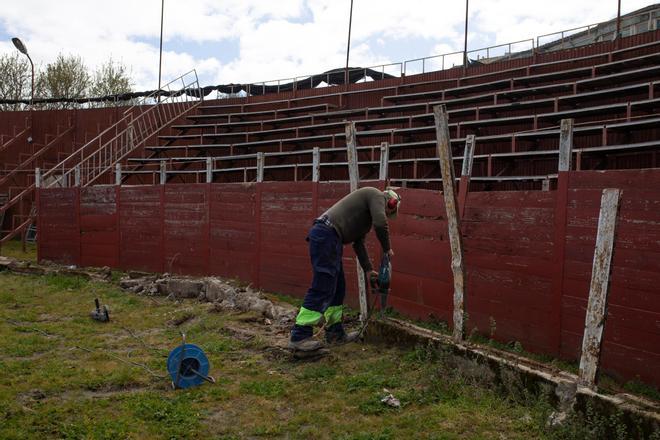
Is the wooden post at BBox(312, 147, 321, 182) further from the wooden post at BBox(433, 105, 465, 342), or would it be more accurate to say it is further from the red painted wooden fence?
the wooden post at BBox(433, 105, 465, 342)

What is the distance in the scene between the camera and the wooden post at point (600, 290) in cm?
394

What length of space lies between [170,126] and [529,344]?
15.8 m

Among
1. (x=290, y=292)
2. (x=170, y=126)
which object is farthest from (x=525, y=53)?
(x=290, y=292)

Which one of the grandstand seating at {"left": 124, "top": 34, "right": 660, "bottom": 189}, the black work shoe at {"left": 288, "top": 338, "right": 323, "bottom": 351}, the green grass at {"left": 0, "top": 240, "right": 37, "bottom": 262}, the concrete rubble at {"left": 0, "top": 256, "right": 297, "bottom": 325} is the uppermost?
the grandstand seating at {"left": 124, "top": 34, "right": 660, "bottom": 189}

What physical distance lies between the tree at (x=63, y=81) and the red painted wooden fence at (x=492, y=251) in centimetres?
2210

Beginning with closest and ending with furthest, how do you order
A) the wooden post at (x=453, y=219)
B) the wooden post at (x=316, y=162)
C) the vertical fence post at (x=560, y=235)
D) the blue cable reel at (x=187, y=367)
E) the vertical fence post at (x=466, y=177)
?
the blue cable reel at (x=187, y=367)
the wooden post at (x=453, y=219)
the vertical fence post at (x=560, y=235)
the vertical fence post at (x=466, y=177)
the wooden post at (x=316, y=162)

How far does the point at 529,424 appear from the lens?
3959mm

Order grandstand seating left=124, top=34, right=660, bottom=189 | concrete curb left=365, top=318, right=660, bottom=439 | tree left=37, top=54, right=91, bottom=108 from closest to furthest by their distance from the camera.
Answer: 1. concrete curb left=365, top=318, right=660, bottom=439
2. grandstand seating left=124, top=34, right=660, bottom=189
3. tree left=37, top=54, right=91, bottom=108

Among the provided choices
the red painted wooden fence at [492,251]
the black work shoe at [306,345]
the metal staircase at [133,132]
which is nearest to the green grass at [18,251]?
the metal staircase at [133,132]

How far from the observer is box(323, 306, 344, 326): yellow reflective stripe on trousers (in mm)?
6031

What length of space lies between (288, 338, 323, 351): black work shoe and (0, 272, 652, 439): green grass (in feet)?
0.49

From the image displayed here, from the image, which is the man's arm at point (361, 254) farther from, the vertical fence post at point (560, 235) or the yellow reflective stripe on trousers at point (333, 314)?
the vertical fence post at point (560, 235)

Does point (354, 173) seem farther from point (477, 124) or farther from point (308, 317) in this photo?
point (477, 124)

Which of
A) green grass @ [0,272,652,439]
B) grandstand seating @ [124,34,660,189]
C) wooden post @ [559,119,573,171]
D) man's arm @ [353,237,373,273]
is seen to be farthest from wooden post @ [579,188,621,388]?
grandstand seating @ [124,34,660,189]
